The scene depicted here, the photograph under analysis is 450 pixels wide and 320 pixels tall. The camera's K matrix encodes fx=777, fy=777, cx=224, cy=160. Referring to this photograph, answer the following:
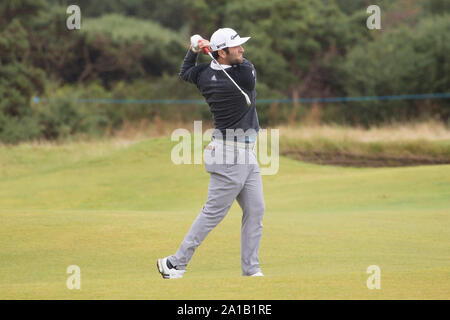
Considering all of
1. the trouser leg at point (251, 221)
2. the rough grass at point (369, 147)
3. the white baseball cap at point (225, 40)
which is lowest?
the trouser leg at point (251, 221)

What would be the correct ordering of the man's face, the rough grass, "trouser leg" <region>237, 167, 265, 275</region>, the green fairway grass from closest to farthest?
the green fairway grass < the man's face < "trouser leg" <region>237, 167, 265, 275</region> < the rough grass

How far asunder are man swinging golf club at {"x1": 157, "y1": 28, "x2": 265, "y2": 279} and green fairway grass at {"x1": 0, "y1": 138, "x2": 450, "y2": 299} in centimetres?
26

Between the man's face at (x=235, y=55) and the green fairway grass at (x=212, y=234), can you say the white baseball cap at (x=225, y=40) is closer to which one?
the man's face at (x=235, y=55)

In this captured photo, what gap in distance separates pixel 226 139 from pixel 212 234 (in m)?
3.17

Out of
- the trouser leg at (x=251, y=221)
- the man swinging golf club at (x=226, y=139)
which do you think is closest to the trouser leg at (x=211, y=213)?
the man swinging golf club at (x=226, y=139)

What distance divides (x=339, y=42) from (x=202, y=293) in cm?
4128

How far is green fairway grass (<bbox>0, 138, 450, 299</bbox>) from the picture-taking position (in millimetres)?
A: 5719

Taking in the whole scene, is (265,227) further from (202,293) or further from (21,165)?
(21,165)

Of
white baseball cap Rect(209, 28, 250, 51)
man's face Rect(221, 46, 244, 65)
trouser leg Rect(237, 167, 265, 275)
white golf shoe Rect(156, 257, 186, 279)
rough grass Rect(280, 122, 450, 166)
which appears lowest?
white golf shoe Rect(156, 257, 186, 279)

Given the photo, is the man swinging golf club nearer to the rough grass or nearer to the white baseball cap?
the white baseball cap

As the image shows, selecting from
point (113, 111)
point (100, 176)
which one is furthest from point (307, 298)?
point (113, 111)

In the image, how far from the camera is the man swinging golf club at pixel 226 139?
650 cm

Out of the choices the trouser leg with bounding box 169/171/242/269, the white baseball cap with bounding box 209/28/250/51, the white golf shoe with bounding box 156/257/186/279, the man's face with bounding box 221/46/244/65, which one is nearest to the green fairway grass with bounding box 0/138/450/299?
the white golf shoe with bounding box 156/257/186/279

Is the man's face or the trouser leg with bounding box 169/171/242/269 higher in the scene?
the man's face
